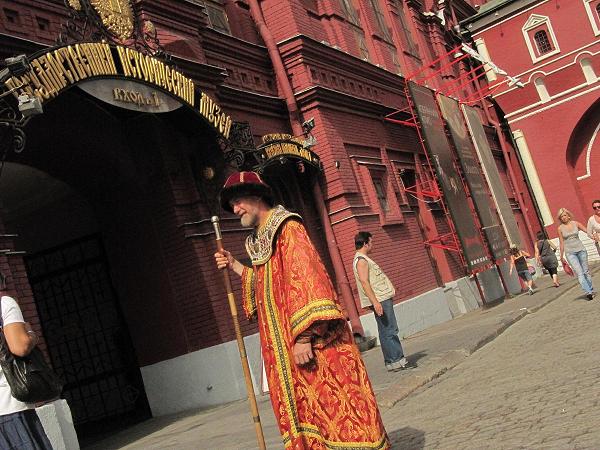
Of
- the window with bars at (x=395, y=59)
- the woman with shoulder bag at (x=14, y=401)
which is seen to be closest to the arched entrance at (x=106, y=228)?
the woman with shoulder bag at (x=14, y=401)

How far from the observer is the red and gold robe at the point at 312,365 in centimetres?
447

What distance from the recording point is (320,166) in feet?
48.8

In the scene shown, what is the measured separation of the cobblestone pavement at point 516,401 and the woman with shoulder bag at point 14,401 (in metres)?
2.72

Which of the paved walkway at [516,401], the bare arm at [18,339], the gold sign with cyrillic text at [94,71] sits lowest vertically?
the paved walkway at [516,401]

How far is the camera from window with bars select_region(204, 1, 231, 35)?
13.9 m

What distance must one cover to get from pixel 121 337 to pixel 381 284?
13.9ft

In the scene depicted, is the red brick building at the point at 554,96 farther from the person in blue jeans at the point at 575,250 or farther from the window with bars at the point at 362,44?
the person in blue jeans at the point at 575,250

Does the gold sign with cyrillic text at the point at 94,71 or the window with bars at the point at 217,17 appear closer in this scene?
the gold sign with cyrillic text at the point at 94,71

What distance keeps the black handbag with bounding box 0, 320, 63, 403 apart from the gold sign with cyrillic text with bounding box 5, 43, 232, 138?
388cm

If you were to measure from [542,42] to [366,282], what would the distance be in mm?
26937

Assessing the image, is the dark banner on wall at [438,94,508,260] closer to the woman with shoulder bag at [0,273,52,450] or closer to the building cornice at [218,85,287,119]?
the building cornice at [218,85,287,119]

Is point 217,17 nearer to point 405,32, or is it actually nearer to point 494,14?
point 405,32

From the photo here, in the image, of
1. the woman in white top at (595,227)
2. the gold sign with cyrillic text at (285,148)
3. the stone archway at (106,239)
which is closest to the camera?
the stone archway at (106,239)

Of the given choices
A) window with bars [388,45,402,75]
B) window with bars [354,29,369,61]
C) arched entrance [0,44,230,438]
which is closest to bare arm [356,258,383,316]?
arched entrance [0,44,230,438]
